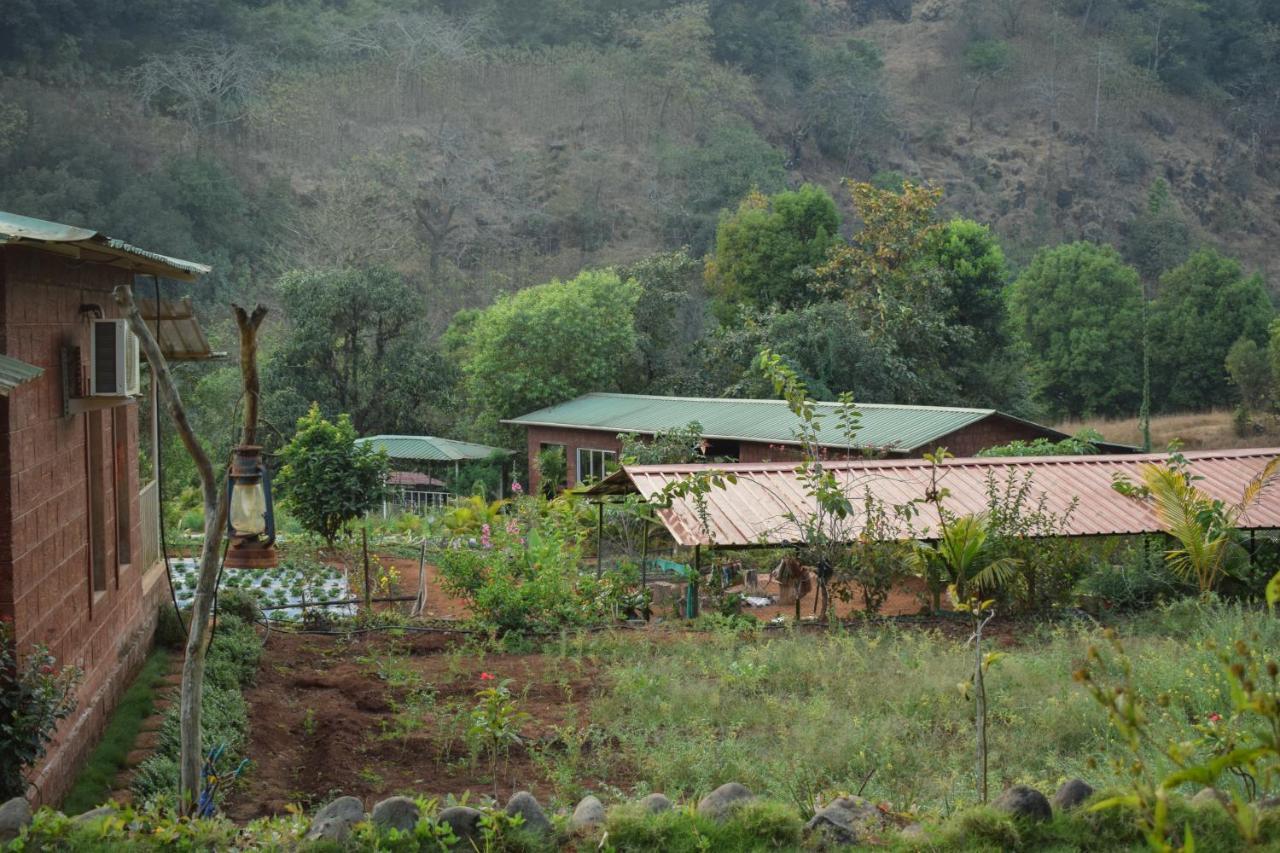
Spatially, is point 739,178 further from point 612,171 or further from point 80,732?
point 80,732

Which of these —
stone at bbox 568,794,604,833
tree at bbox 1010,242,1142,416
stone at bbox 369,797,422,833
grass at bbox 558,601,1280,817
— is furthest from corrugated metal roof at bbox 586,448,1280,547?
tree at bbox 1010,242,1142,416

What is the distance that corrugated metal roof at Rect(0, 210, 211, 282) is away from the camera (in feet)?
→ 20.1

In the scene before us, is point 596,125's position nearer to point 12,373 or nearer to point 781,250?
point 781,250

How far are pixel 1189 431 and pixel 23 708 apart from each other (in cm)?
3640

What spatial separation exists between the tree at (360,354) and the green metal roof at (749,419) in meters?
5.10

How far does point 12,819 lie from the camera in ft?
17.7

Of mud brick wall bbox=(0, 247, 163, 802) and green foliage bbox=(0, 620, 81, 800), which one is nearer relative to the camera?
green foliage bbox=(0, 620, 81, 800)

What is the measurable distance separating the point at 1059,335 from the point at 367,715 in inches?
1528

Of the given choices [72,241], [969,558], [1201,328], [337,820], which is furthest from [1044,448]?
[1201,328]

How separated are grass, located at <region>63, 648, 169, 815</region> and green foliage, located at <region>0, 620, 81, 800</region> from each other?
53 cm

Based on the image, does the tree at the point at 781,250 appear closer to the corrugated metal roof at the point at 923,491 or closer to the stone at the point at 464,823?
the corrugated metal roof at the point at 923,491

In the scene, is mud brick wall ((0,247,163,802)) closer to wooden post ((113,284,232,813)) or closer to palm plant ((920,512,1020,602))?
wooden post ((113,284,232,813))

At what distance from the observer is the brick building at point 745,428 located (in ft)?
72.9

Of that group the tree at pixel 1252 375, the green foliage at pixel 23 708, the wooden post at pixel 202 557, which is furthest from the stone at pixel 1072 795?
the tree at pixel 1252 375
